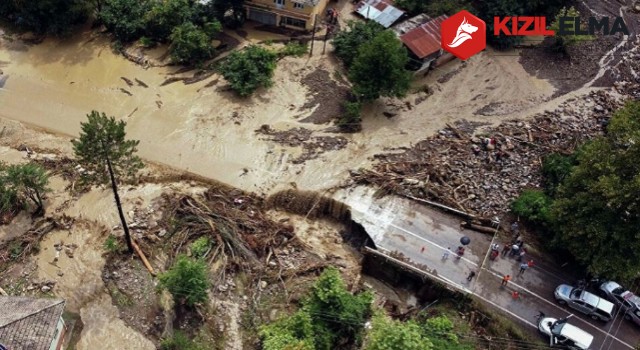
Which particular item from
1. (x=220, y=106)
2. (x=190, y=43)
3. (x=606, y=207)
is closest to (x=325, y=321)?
(x=606, y=207)

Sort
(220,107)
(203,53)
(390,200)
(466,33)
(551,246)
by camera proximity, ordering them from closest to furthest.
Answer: (551,246) < (390,200) < (220,107) < (203,53) < (466,33)

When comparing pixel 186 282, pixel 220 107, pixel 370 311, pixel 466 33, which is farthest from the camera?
pixel 466 33

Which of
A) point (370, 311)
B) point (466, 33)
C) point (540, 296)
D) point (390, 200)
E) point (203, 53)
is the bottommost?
point (370, 311)

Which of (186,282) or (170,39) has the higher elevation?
(170,39)

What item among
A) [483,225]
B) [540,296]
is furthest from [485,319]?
[483,225]

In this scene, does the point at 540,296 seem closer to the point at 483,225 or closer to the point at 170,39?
the point at 483,225

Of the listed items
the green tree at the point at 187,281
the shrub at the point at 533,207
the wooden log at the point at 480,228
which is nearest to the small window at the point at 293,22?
the wooden log at the point at 480,228

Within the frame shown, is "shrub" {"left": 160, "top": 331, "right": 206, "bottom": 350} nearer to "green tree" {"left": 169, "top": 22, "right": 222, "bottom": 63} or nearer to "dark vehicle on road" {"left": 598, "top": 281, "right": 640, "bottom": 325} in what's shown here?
"dark vehicle on road" {"left": 598, "top": 281, "right": 640, "bottom": 325}

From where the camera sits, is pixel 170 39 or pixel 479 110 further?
pixel 170 39
